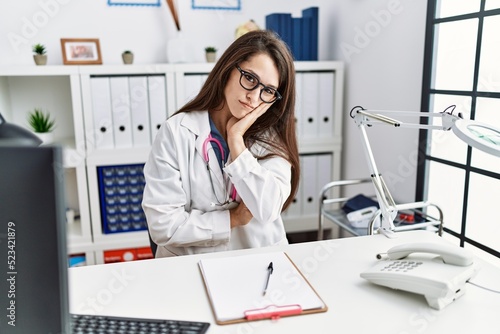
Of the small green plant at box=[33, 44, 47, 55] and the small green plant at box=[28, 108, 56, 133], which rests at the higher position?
the small green plant at box=[33, 44, 47, 55]

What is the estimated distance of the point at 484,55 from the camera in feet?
6.09

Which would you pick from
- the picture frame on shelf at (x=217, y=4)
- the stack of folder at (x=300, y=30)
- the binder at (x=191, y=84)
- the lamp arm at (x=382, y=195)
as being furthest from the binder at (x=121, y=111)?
the lamp arm at (x=382, y=195)

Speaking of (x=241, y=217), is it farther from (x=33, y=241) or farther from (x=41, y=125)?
(x=41, y=125)

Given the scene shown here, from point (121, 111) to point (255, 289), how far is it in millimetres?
1640

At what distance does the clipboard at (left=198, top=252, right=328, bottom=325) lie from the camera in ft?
3.25

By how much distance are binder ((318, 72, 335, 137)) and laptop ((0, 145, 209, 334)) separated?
2316 millimetres

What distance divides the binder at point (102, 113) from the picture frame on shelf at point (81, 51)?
0.57 ft

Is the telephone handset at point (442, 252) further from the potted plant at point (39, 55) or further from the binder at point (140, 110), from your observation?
the potted plant at point (39, 55)

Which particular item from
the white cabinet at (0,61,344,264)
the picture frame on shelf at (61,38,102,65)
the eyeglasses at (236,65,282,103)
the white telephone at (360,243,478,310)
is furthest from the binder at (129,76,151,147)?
the white telephone at (360,243,478,310)

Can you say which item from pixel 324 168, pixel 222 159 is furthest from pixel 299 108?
pixel 222 159

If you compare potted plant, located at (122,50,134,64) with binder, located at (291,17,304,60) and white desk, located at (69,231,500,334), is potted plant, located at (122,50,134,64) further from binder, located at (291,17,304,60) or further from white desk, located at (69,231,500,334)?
white desk, located at (69,231,500,334)

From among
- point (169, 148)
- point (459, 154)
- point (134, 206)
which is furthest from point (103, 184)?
point (459, 154)

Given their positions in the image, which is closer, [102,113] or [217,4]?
[102,113]

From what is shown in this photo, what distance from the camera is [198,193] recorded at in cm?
150
